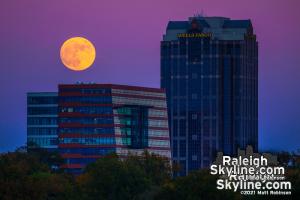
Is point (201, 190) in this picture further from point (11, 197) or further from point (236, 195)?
point (11, 197)

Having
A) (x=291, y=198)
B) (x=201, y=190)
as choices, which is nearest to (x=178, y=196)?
(x=201, y=190)

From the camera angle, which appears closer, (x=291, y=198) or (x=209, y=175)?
(x=291, y=198)

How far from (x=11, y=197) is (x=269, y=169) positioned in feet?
99.3

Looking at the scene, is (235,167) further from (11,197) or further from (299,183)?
(11,197)

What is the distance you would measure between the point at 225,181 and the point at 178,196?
30.2 ft

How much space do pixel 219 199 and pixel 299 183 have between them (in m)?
10.4

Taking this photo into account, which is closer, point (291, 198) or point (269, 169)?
point (291, 198)

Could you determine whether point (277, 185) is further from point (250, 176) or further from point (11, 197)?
point (11, 197)

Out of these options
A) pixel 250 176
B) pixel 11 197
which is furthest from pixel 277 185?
pixel 11 197

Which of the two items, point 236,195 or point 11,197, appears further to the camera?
point 11,197

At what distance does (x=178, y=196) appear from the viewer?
197000 millimetres

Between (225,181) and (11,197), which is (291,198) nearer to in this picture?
(225,181)

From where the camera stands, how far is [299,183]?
195 m

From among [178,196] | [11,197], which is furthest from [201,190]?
[11,197]
